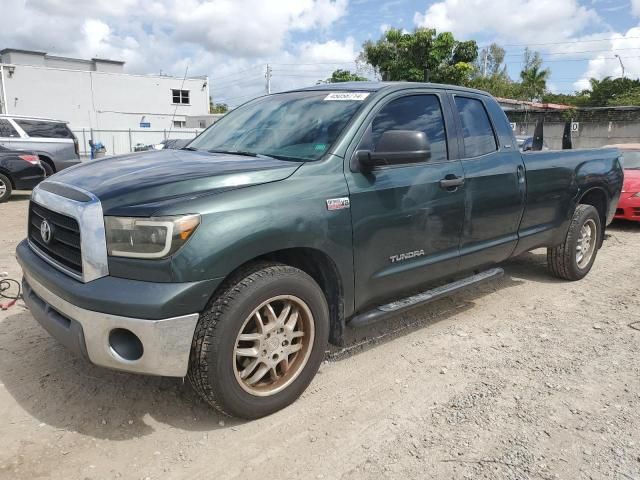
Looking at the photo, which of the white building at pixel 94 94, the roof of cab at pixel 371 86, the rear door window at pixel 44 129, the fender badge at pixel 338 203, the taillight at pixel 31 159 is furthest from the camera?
the white building at pixel 94 94

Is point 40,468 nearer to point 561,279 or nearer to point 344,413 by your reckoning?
point 344,413

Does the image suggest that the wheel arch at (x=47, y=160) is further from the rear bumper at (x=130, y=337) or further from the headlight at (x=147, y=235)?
the headlight at (x=147, y=235)

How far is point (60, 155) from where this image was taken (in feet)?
41.7

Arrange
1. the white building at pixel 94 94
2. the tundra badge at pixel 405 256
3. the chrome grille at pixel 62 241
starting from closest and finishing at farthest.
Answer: the chrome grille at pixel 62 241, the tundra badge at pixel 405 256, the white building at pixel 94 94

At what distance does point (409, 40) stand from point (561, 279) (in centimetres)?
2384

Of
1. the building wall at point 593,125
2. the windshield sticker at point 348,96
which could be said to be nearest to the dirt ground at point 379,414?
the windshield sticker at point 348,96

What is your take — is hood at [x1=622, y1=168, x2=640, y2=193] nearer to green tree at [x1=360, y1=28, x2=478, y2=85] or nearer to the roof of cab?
the roof of cab

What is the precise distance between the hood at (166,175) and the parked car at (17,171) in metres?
8.79

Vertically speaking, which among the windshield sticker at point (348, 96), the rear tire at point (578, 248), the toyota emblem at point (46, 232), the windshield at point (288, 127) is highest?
the windshield sticker at point (348, 96)

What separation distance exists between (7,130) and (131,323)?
12254 millimetres

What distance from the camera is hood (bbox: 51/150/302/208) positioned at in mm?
2596

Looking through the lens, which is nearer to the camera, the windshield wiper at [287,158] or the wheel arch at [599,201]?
the windshield wiper at [287,158]

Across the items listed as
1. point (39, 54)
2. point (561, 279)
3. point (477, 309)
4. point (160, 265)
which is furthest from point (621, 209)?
point (39, 54)

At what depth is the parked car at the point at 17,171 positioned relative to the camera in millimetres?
10734
